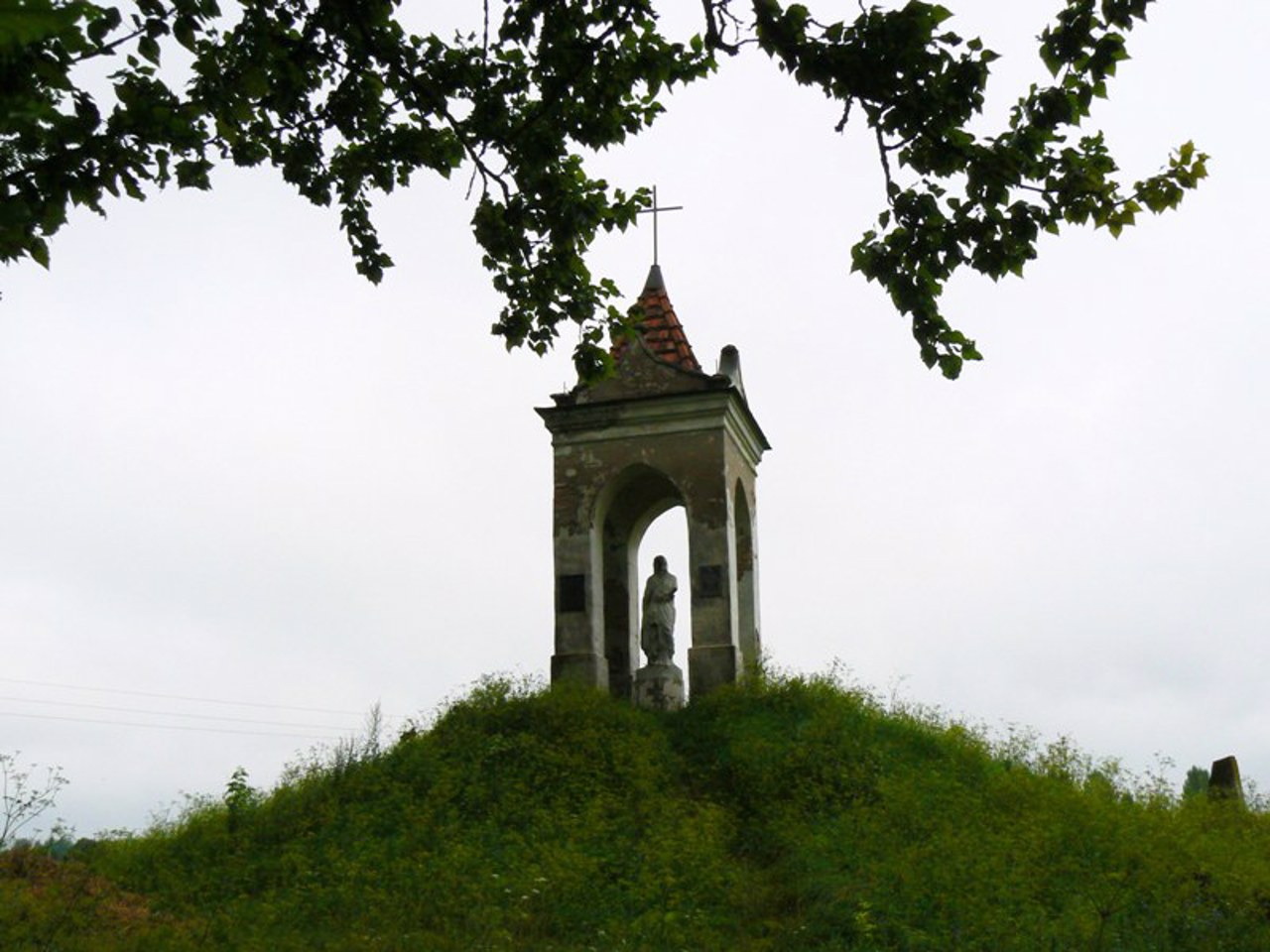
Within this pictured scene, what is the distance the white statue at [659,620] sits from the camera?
14.2m

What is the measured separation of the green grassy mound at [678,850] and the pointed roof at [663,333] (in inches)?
164

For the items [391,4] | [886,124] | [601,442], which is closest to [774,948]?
[886,124]

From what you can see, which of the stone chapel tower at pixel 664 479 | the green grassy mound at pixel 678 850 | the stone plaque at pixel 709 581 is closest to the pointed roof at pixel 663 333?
the stone chapel tower at pixel 664 479

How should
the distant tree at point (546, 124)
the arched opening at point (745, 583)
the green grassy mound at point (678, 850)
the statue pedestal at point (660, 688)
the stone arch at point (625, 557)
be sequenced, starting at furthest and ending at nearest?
the stone arch at point (625, 557) → the arched opening at point (745, 583) → the statue pedestal at point (660, 688) → the green grassy mound at point (678, 850) → the distant tree at point (546, 124)

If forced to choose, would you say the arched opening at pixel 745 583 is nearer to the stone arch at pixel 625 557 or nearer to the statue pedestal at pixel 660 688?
the stone arch at pixel 625 557

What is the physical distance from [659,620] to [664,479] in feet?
6.82

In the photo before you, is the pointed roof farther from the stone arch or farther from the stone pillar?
the stone pillar

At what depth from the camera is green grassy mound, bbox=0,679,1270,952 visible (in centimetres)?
805

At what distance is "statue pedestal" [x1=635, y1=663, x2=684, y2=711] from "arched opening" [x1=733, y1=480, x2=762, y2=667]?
88cm

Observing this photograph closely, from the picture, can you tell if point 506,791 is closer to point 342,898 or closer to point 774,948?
point 342,898

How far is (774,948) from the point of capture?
25.9ft

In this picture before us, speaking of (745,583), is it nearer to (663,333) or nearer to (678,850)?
(663,333)

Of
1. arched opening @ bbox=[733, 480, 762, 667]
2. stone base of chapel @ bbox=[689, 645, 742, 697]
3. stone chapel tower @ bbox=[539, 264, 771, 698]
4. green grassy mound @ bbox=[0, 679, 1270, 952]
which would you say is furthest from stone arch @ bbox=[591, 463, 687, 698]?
green grassy mound @ bbox=[0, 679, 1270, 952]

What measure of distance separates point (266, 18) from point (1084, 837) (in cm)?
840
